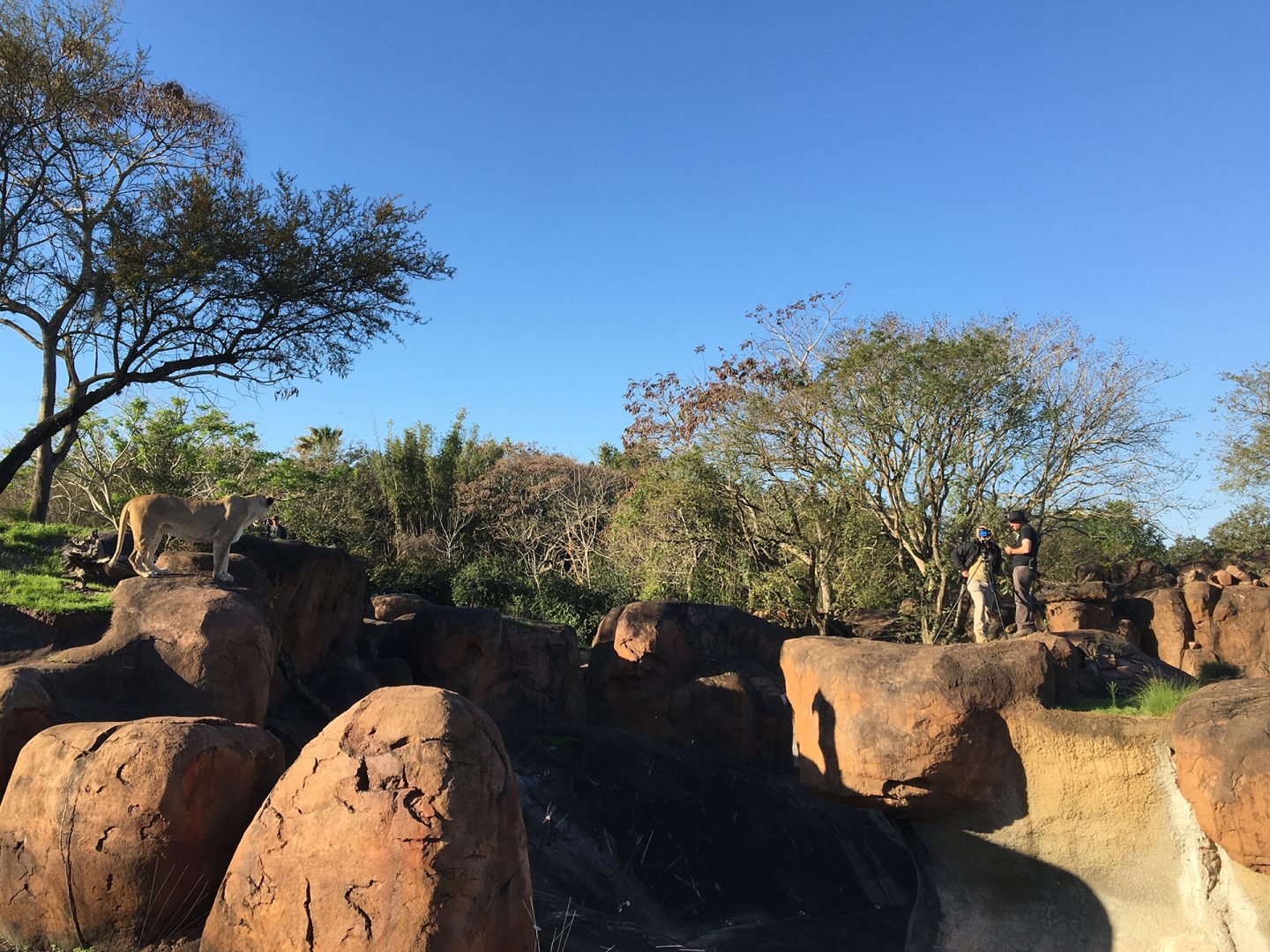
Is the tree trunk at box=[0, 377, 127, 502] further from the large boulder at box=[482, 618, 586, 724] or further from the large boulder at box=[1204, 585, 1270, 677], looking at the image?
the large boulder at box=[1204, 585, 1270, 677]

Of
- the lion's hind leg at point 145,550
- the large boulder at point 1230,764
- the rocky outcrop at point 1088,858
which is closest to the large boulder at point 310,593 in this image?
the lion's hind leg at point 145,550

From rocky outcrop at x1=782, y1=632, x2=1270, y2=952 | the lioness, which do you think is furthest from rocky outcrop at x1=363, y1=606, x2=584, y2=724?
rocky outcrop at x1=782, y1=632, x2=1270, y2=952

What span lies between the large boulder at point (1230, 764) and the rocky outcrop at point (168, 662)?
8244 millimetres

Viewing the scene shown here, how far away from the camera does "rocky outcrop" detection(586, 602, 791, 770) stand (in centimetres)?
1700

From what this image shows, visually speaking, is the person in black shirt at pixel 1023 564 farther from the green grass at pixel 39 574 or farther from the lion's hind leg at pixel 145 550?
the green grass at pixel 39 574

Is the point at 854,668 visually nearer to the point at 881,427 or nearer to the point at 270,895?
the point at 270,895

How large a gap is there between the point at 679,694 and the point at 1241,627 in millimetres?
10642

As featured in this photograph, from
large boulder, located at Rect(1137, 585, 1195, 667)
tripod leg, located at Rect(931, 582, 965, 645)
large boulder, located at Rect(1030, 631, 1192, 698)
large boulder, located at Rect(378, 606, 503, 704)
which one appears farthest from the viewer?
large boulder, located at Rect(1137, 585, 1195, 667)

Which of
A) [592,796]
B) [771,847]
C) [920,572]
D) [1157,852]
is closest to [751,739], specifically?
[771,847]

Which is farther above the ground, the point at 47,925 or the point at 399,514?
the point at 399,514

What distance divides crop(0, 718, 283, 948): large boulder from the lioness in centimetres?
434

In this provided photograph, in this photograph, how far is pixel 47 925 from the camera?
5.95 meters

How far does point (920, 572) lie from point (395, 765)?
15900 mm

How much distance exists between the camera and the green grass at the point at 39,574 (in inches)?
378
